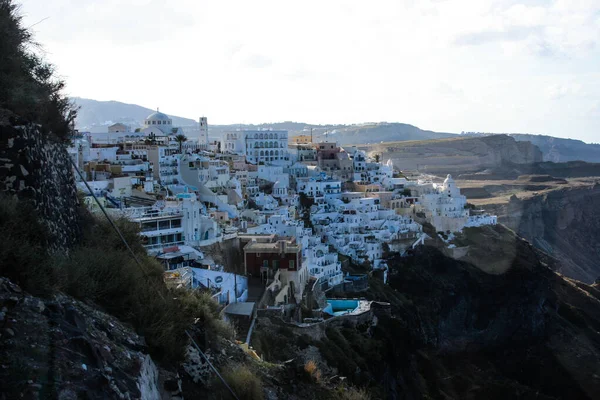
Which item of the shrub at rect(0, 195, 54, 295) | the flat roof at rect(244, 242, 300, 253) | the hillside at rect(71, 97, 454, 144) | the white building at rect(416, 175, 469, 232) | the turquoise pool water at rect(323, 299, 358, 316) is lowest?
the turquoise pool water at rect(323, 299, 358, 316)

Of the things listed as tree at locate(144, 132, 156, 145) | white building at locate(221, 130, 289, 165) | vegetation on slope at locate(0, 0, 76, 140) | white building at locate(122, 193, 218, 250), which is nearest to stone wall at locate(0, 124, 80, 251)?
vegetation on slope at locate(0, 0, 76, 140)

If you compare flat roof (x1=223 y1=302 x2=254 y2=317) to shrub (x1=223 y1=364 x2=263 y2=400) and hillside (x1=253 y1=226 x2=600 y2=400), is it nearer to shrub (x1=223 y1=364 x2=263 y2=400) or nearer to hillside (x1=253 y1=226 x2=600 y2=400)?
hillside (x1=253 y1=226 x2=600 y2=400)

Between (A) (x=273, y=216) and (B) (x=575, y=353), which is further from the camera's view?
(B) (x=575, y=353)

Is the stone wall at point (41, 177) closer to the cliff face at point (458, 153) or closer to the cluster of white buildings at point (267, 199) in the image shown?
the cluster of white buildings at point (267, 199)

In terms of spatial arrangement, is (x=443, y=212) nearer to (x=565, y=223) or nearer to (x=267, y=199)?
(x=267, y=199)

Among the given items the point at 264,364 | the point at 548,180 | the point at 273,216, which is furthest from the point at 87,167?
the point at 548,180

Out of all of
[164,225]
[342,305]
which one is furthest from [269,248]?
[342,305]

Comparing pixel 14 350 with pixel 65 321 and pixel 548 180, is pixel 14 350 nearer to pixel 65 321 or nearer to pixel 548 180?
pixel 65 321
